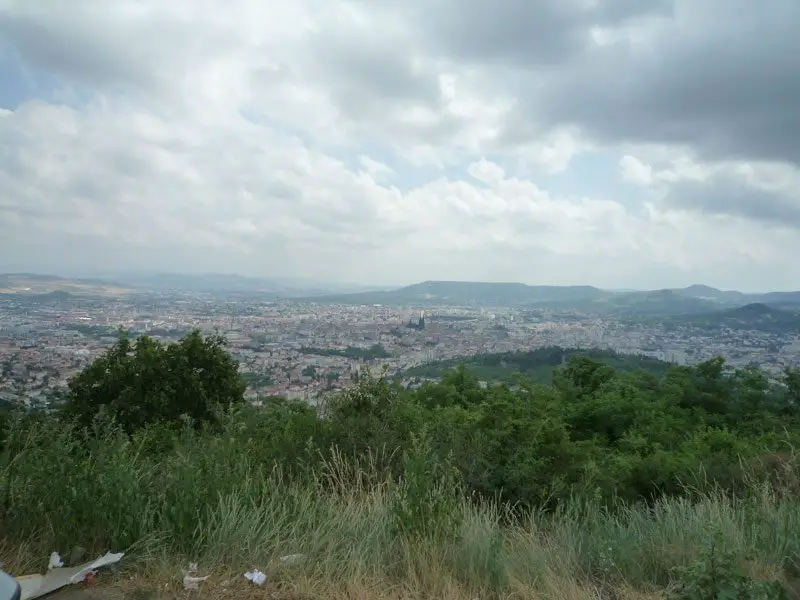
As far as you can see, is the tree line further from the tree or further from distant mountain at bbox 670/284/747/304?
distant mountain at bbox 670/284/747/304

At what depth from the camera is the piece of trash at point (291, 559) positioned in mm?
3314

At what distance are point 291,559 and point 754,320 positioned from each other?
123ft

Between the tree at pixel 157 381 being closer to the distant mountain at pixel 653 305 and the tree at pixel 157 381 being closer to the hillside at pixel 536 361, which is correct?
the hillside at pixel 536 361

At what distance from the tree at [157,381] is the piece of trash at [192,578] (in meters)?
8.93

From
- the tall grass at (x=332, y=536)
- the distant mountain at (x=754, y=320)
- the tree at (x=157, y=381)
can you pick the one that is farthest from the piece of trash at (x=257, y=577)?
the distant mountain at (x=754, y=320)

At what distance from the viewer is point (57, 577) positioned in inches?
122

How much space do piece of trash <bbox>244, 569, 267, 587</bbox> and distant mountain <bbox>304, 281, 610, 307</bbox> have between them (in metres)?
50.5

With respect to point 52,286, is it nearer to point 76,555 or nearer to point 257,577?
point 76,555

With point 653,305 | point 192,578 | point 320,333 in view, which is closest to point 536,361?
point 320,333

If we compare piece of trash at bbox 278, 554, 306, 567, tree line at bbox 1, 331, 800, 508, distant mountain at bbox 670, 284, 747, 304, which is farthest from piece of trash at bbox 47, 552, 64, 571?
distant mountain at bbox 670, 284, 747, 304

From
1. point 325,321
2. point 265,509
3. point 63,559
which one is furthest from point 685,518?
point 325,321

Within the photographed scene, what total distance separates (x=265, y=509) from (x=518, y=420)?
11.7ft

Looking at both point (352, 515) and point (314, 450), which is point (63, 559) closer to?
point (352, 515)

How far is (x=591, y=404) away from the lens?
10.8m
